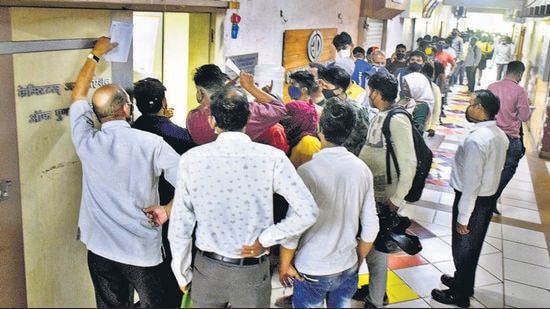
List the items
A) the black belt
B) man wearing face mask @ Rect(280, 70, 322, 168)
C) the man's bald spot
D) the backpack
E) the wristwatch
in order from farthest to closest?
man wearing face mask @ Rect(280, 70, 322, 168) → the backpack → the wristwatch → the man's bald spot → the black belt

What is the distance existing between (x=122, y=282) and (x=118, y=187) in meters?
0.61

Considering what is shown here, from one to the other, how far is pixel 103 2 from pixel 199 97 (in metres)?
0.80

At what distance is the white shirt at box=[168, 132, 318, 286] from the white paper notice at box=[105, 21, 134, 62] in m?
1.26

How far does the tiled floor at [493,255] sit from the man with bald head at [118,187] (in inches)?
44.5

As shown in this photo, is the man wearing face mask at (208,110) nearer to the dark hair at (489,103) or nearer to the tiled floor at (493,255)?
the tiled floor at (493,255)

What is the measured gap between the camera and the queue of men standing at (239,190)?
2.12 m

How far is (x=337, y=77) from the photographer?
3.83 m

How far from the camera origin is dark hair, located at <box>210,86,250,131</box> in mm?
2115

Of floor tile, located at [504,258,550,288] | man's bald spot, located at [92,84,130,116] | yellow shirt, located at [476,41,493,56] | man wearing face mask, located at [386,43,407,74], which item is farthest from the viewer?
yellow shirt, located at [476,41,493,56]

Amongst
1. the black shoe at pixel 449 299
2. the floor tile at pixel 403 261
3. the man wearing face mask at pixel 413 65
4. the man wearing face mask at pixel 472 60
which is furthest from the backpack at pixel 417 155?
the man wearing face mask at pixel 472 60

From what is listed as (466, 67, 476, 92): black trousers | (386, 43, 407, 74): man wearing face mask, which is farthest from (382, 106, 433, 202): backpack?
(466, 67, 476, 92): black trousers

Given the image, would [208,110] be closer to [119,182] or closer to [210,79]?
[210,79]

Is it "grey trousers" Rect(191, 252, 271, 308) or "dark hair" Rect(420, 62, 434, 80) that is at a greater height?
"dark hair" Rect(420, 62, 434, 80)

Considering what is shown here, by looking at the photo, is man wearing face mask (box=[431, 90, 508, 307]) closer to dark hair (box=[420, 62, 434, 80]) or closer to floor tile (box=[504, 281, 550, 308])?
floor tile (box=[504, 281, 550, 308])
